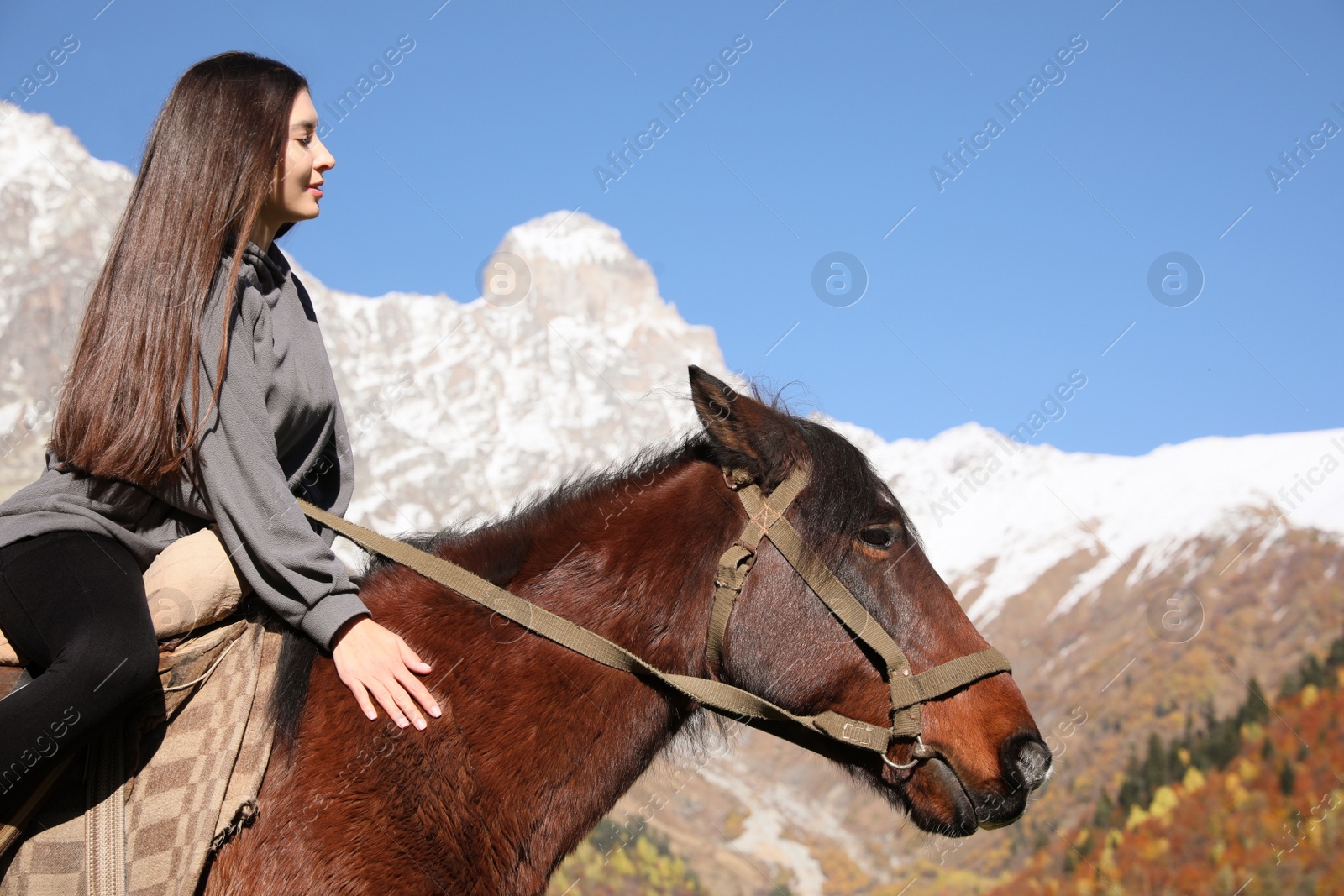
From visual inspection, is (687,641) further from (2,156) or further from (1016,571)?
(2,156)

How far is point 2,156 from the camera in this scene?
42531 mm

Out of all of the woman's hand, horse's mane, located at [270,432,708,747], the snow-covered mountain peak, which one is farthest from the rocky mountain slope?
the snow-covered mountain peak

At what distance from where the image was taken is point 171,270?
7.72ft

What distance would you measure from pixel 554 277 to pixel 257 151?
87066 mm

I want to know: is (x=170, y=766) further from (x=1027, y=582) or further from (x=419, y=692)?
(x=1027, y=582)

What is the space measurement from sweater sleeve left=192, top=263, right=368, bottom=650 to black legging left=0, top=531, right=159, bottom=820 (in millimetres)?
287

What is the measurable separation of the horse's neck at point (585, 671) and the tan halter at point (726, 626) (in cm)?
5

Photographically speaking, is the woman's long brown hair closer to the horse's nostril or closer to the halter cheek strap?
the halter cheek strap

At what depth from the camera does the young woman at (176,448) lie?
83.7 inches

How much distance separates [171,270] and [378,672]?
1227 millimetres

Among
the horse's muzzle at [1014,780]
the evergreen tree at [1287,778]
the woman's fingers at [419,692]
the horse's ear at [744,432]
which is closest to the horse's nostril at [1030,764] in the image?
the horse's muzzle at [1014,780]

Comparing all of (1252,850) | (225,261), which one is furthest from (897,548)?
(1252,850)

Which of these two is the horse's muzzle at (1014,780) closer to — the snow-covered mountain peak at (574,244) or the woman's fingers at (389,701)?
the woman's fingers at (389,701)

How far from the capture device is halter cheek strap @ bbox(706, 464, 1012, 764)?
2648mm
